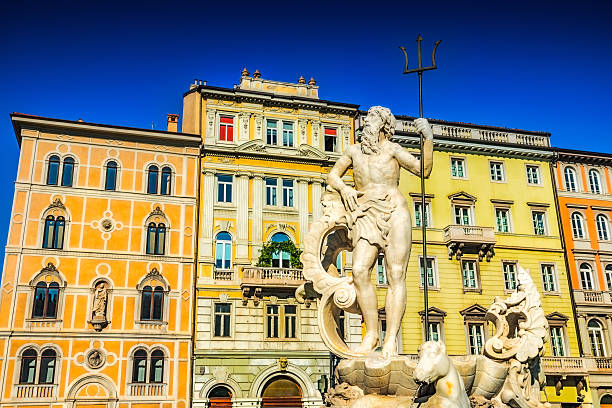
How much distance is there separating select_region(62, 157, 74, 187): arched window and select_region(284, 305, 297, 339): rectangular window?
12.3 metres

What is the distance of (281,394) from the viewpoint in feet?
99.1

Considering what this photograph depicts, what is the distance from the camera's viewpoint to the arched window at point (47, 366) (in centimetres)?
2772

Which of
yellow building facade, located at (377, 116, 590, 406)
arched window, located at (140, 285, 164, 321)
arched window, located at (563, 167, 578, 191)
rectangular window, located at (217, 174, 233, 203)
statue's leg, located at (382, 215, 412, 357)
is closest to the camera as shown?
statue's leg, located at (382, 215, 412, 357)

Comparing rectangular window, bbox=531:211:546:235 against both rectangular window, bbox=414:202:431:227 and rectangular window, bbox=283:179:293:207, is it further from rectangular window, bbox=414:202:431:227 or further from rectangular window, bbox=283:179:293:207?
rectangular window, bbox=283:179:293:207

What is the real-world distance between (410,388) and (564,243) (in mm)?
31195

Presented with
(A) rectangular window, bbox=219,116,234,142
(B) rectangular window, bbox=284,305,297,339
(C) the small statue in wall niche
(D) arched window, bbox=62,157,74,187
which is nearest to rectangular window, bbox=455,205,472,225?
(B) rectangular window, bbox=284,305,297,339

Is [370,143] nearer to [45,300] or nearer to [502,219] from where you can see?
[45,300]

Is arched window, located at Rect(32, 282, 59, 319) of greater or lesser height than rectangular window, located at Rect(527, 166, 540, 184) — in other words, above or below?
below

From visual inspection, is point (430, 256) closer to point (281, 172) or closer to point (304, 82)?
point (281, 172)

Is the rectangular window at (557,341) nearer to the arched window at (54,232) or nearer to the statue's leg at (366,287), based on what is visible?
the arched window at (54,232)

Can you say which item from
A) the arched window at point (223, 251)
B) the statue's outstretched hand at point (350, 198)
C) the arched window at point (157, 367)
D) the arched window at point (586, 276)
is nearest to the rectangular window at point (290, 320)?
the arched window at point (223, 251)

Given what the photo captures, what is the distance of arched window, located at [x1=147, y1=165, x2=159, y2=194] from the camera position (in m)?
31.7

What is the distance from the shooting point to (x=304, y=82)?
119 ft

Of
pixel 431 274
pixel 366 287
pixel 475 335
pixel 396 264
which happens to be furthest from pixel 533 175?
pixel 366 287
